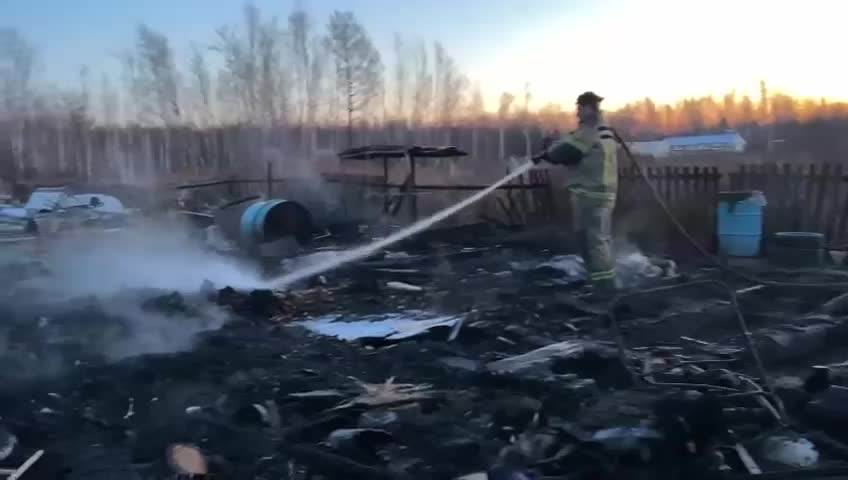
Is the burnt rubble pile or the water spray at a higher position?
the water spray

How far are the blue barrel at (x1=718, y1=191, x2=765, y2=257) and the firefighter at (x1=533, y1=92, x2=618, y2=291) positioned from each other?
3.08 meters

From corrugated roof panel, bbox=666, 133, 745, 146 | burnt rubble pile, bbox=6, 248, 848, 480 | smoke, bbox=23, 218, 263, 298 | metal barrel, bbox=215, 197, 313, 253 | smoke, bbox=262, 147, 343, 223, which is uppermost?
corrugated roof panel, bbox=666, 133, 745, 146

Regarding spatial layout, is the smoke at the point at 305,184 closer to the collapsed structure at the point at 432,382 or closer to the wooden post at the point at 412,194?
the wooden post at the point at 412,194

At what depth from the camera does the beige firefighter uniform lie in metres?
6.79

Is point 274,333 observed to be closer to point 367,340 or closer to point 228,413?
A: point 367,340

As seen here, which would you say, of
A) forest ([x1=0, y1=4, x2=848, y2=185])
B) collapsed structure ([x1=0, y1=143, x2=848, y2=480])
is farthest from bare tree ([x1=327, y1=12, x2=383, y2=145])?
collapsed structure ([x1=0, y1=143, x2=848, y2=480])

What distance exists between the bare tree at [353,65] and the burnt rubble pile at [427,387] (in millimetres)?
8684

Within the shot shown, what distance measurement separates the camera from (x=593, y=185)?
688 centimetres

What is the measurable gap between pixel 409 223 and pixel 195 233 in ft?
12.5

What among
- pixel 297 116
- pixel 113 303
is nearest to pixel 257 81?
pixel 297 116

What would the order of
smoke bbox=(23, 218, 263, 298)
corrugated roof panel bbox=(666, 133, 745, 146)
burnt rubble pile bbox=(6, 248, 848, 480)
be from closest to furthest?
burnt rubble pile bbox=(6, 248, 848, 480) → smoke bbox=(23, 218, 263, 298) → corrugated roof panel bbox=(666, 133, 745, 146)

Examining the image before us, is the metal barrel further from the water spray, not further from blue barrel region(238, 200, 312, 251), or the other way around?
the water spray

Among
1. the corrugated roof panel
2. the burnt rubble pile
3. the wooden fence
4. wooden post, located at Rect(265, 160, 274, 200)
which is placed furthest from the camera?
wooden post, located at Rect(265, 160, 274, 200)

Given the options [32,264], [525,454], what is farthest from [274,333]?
[32,264]
